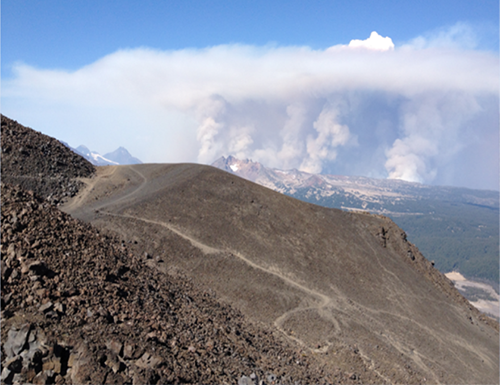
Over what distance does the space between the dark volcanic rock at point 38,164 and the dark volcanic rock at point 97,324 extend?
93.5 feet

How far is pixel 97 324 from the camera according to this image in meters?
16.5

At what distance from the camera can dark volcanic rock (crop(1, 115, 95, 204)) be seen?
49.8 metres

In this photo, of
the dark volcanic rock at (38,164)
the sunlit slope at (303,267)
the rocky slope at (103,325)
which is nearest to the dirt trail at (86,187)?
the sunlit slope at (303,267)

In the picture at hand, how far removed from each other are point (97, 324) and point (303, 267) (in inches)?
1369

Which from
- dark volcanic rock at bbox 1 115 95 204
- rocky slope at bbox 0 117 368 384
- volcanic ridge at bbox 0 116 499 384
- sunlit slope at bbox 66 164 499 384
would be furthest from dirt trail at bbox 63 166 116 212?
rocky slope at bbox 0 117 368 384

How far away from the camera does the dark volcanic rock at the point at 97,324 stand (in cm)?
1412

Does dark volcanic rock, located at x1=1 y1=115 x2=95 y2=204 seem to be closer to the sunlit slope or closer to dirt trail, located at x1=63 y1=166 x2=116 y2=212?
dirt trail, located at x1=63 y1=166 x2=116 y2=212

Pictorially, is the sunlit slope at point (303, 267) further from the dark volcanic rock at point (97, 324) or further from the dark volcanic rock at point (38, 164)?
the dark volcanic rock at point (97, 324)

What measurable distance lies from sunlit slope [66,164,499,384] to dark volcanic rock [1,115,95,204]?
341 centimetres

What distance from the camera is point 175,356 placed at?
17.4 metres

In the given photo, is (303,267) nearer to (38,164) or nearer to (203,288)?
(203,288)

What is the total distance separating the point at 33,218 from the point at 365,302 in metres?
40.2

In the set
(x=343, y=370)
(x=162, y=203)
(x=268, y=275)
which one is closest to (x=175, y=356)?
(x=343, y=370)

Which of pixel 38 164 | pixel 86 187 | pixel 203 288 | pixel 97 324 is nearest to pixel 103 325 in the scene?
pixel 97 324
